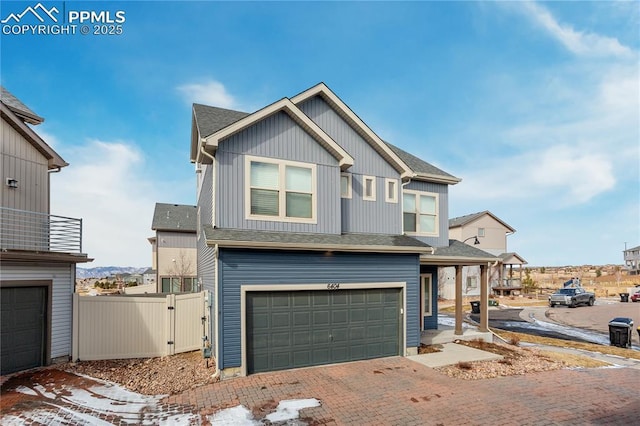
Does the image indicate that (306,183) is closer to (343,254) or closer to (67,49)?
(343,254)

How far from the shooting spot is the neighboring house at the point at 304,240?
9.41 m

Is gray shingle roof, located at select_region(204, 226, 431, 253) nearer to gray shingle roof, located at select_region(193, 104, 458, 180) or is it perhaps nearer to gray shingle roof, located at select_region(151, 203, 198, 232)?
gray shingle roof, located at select_region(193, 104, 458, 180)

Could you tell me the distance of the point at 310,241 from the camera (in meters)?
9.99

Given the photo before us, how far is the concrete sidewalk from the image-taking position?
423 inches

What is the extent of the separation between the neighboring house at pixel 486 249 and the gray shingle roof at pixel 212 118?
31.6 m

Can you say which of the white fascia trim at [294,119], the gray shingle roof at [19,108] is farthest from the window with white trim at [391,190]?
the gray shingle roof at [19,108]

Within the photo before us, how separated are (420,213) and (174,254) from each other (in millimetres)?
23664

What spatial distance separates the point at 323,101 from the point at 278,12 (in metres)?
4.00

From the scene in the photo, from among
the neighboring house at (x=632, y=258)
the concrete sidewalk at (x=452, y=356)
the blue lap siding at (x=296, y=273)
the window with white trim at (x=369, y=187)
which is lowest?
the neighboring house at (x=632, y=258)

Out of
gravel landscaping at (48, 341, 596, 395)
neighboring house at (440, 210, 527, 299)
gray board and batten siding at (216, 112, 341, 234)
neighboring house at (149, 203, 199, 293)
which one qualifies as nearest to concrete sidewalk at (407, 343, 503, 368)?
gravel landscaping at (48, 341, 596, 395)

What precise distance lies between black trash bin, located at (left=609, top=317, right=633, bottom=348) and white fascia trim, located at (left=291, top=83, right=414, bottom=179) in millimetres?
11972

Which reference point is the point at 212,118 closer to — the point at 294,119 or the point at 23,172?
the point at 294,119

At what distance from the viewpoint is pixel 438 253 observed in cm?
1432

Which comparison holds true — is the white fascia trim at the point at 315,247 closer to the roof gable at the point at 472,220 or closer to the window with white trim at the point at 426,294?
the window with white trim at the point at 426,294
